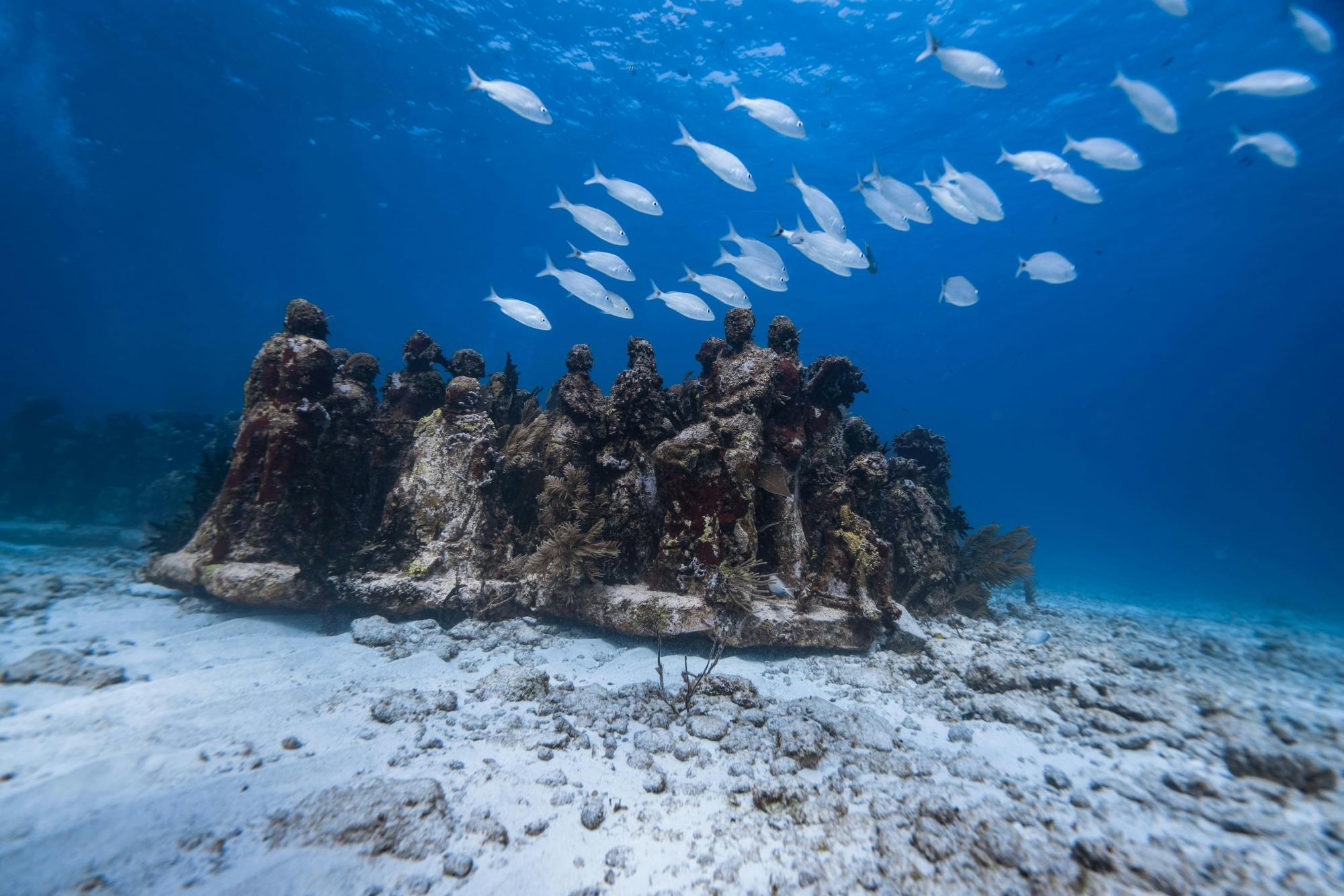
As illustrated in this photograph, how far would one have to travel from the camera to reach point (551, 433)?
6.56 meters

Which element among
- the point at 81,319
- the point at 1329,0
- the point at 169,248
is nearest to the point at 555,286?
the point at 169,248

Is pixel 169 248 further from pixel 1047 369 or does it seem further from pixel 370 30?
pixel 1047 369

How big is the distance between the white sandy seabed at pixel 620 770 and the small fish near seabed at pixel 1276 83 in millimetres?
9290

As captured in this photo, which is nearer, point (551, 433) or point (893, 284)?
point (551, 433)

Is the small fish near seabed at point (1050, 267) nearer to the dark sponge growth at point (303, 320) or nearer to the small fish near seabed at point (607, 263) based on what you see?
the small fish near seabed at point (607, 263)

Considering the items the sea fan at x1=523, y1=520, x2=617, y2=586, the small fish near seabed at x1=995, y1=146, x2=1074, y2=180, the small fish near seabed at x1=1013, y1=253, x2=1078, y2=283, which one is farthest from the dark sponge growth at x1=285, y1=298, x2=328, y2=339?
the small fish near seabed at x1=1013, y1=253, x2=1078, y2=283

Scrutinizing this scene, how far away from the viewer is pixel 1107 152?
8.26 metres

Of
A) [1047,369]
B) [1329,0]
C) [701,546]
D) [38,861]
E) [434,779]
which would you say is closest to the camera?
[38,861]

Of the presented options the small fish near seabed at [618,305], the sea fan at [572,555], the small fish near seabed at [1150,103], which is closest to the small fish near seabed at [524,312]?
the small fish near seabed at [618,305]

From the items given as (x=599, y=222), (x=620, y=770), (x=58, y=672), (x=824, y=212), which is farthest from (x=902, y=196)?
(x=58, y=672)

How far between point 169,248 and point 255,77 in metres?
48.0

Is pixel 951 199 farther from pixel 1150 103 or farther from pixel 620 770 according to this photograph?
pixel 620 770

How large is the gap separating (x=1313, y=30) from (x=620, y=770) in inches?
593

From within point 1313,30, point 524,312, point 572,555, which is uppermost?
point 1313,30
